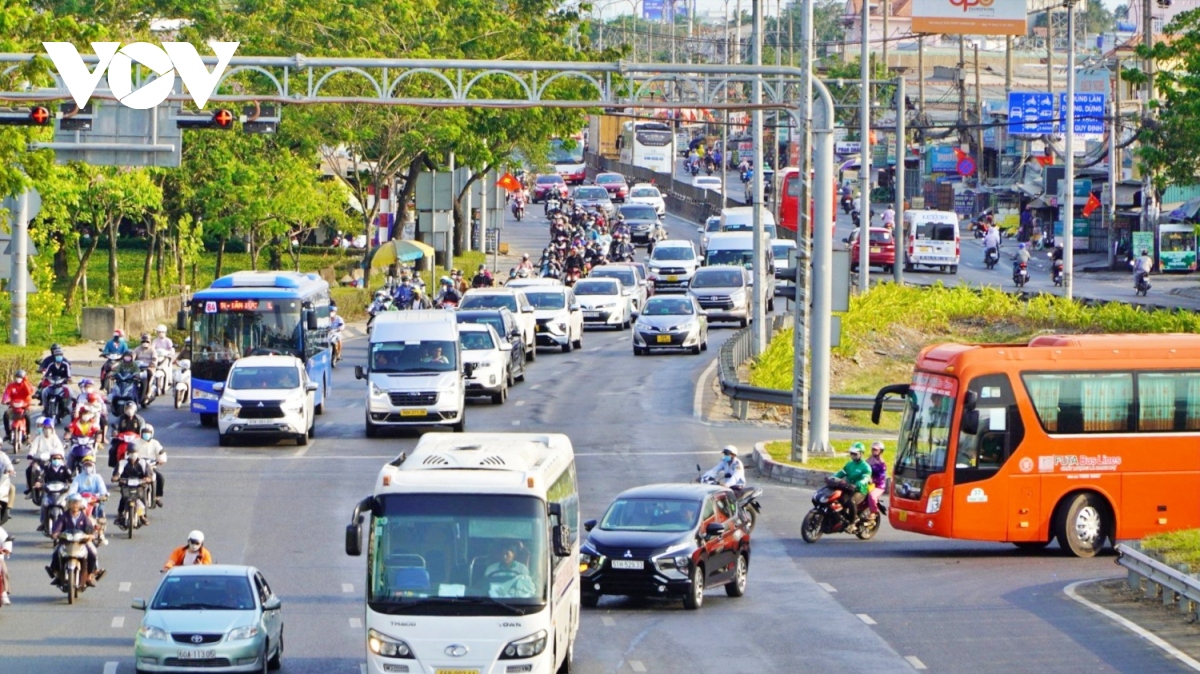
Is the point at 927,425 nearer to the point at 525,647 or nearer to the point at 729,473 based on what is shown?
the point at 729,473

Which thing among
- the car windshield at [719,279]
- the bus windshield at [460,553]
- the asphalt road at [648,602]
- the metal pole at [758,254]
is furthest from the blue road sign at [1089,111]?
the bus windshield at [460,553]

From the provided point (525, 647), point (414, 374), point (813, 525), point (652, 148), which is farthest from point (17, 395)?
point (652, 148)

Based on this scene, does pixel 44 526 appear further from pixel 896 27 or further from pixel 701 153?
pixel 896 27

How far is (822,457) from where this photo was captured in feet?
113

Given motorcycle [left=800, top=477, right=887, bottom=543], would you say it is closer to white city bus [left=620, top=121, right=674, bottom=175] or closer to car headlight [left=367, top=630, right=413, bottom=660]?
car headlight [left=367, top=630, right=413, bottom=660]

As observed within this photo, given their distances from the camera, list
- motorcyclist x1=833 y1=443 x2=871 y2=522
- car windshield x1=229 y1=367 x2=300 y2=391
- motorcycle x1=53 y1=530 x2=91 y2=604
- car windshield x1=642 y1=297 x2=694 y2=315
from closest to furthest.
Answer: motorcycle x1=53 y1=530 x2=91 y2=604 < motorcyclist x1=833 y1=443 x2=871 y2=522 < car windshield x1=229 y1=367 x2=300 y2=391 < car windshield x1=642 y1=297 x2=694 y2=315

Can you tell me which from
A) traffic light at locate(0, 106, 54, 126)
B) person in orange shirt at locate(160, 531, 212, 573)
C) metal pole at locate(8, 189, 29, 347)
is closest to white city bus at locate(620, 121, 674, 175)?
metal pole at locate(8, 189, 29, 347)

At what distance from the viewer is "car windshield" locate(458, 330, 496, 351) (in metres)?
42.0

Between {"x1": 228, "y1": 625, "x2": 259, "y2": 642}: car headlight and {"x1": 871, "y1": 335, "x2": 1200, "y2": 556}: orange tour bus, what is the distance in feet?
37.3

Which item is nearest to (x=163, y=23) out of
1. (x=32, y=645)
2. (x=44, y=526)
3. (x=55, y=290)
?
(x=55, y=290)

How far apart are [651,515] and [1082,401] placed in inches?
285

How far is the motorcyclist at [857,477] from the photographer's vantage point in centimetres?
2756

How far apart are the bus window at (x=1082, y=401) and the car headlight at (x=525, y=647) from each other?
12408mm

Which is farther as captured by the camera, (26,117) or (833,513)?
(26,117)
